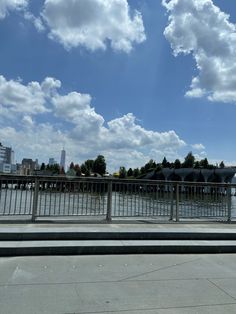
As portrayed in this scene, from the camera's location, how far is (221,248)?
9.36 m

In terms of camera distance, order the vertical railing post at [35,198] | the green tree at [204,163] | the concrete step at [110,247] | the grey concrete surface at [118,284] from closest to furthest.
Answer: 1. the grey concrete surface at [118,284]
2. the concrete step at [110,247]
3. the vertical railing post at [35,198]
4. the green tree at [204,163]

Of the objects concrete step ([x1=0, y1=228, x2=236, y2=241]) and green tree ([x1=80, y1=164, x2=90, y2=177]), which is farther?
green tree ([x1=80, y1=164, x2=90, y2=177])

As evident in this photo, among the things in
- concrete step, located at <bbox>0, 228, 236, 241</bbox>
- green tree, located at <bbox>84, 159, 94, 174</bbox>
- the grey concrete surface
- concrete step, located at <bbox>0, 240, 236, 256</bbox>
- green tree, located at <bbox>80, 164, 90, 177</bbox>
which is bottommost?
the grey concrete surface

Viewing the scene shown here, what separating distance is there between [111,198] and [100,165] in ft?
343

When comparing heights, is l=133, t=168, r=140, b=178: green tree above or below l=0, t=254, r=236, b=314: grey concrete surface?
above

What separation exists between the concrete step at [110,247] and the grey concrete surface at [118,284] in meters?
0.25

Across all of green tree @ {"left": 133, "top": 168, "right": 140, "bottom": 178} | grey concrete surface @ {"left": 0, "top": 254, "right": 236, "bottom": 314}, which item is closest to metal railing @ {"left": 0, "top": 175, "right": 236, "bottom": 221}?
grey concrete surface @ {"left": 0, "top": 254, "right": 236, "bottom": 314}

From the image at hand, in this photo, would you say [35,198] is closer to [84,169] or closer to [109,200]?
[109,200]

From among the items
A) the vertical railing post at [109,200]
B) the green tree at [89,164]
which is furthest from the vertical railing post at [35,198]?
the green tree at [89,164]

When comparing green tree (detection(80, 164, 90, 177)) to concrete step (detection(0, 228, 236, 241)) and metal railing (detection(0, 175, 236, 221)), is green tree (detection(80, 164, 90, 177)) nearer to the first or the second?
metal railing (detection(0, 175, 236, 221))

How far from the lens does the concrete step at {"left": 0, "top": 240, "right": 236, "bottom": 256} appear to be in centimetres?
816

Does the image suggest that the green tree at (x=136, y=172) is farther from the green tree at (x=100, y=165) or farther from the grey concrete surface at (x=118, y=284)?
the grey concrete surface at (x=118, y=284)

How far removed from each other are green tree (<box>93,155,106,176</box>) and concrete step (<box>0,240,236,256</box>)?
105507 millimetres

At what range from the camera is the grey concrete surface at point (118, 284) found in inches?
208
